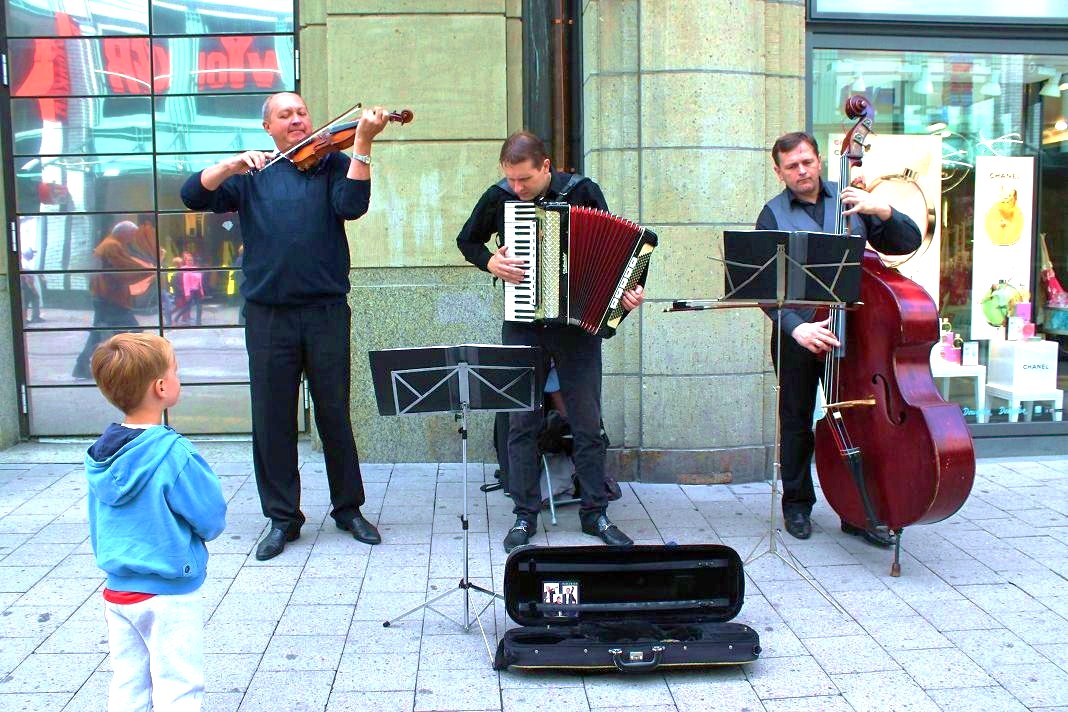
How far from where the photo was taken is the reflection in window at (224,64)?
6.36m

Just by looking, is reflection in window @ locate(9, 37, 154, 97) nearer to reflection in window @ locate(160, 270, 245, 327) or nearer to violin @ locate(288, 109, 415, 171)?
reflection in window @ locate(160, 270, 245, 327)

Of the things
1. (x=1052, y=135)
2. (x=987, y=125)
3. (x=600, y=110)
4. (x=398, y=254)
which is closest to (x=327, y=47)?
(x=398, y=254)

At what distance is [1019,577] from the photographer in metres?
4.23

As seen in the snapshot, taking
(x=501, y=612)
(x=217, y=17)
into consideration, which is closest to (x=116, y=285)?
(x=217, y=17)

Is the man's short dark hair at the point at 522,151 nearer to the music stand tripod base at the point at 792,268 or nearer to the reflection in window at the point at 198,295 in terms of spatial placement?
the music stand tripod base at the point at 792,268

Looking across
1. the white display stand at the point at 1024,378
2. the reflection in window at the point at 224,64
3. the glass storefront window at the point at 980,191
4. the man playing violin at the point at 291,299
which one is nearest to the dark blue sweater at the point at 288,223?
the man playing violin at the point at 291,299

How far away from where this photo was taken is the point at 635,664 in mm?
3283

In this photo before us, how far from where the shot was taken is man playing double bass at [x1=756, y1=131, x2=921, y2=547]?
421cm

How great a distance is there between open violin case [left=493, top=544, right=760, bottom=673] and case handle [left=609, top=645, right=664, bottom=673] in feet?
0.35

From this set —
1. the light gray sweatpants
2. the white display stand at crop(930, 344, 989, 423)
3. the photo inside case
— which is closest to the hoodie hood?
the light gray sweatpants

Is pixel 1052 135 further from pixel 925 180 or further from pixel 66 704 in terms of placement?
pixel 66 704

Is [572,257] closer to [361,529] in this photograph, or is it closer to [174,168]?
[361,529]

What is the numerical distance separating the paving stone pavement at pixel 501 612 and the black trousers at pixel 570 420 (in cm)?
23

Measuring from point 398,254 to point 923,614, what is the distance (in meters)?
3.56
